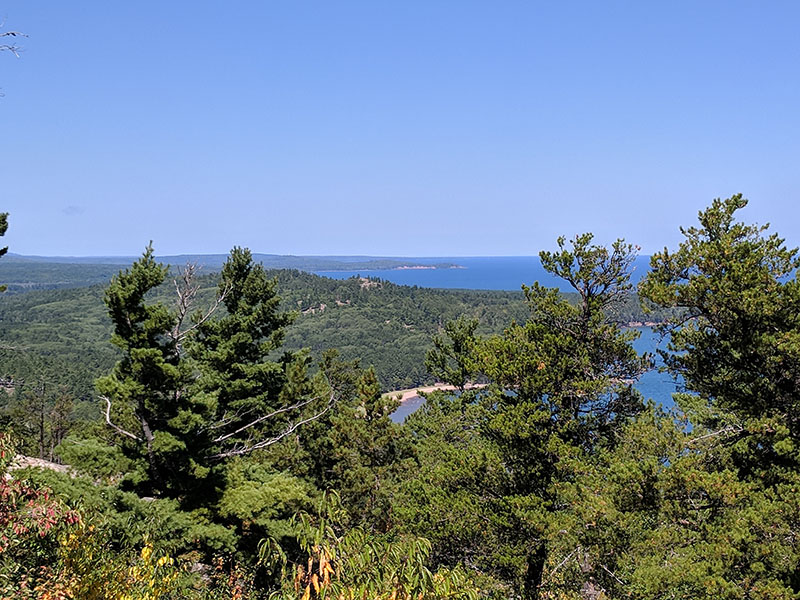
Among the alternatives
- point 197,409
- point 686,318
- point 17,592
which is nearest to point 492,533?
point 686,318

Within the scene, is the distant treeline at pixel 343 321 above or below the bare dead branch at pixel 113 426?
below

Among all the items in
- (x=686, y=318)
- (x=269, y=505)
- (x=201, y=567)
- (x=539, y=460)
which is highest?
(x=686, y=318)

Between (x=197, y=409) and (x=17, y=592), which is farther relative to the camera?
(x=197, y=409)

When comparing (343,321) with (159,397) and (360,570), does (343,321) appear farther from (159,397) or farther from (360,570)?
(360,570)

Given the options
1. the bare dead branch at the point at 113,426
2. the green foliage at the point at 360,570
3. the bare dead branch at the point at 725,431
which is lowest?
the bare dead branch at the point at 113,426

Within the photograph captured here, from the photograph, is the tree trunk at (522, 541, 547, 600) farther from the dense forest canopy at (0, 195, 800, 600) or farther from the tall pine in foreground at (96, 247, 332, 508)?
the tall pine in foreground at (96, 247, 332, 508)

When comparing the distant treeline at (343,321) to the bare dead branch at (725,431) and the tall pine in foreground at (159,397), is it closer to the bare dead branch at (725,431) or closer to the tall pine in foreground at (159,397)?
the tall pine in foreground at (159,397)

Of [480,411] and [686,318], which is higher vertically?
[686,318]

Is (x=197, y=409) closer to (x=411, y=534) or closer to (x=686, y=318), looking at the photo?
(x=411, y=534)

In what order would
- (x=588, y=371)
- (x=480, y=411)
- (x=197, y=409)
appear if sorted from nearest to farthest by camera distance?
(x=588, y=371) → (x=480, y=411) → (x=197, y=409)

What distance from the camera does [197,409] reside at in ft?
45.3

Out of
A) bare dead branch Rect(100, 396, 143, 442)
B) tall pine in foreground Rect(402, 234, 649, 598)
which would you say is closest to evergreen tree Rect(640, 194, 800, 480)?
tall pine in foreground Rect(402, 234, 649, 598)

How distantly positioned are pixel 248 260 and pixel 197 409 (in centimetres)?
748

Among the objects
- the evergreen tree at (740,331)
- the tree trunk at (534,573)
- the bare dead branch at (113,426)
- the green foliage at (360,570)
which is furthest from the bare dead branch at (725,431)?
the bare dead branch at (113,426)
